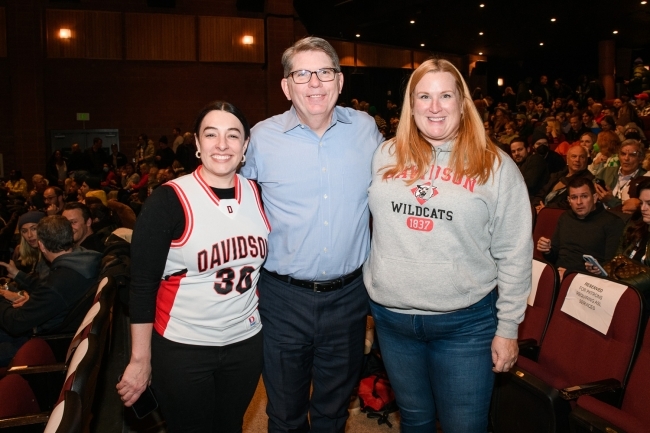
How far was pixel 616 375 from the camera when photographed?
2.31 meters

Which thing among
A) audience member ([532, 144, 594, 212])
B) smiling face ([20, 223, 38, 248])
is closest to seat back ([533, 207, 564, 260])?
audience member ([532, 144, 594, 212])

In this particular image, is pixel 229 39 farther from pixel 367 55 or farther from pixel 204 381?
pixel 204 381

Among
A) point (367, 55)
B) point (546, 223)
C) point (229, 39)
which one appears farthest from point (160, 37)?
point (546, 223)

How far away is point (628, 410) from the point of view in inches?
87.4

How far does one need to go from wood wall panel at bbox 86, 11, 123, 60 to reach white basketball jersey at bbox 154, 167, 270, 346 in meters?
13.4

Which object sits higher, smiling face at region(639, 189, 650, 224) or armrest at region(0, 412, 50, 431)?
smiling face at region(639, 189, 650, 224)

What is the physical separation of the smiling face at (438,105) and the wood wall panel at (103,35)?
44.7 feet

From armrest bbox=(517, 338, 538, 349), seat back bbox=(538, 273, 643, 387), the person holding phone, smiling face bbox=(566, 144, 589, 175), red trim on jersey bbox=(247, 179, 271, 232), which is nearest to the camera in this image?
red trim on jersey bbox=(247, 179, 271, 232)

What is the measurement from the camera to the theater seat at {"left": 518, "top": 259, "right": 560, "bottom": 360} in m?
2.81

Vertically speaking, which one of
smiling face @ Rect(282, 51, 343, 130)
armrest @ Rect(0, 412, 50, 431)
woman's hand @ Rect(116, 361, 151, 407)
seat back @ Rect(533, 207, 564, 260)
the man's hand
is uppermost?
smiling face @ Rect(282, 51, 343, 130)

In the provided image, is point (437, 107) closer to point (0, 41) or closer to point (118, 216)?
point (118, 216)

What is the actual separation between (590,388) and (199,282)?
157 cm

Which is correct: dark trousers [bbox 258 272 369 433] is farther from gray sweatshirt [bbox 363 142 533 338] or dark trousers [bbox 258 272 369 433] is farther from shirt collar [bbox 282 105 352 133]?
shirt collar [bbox 282 105 352 133]

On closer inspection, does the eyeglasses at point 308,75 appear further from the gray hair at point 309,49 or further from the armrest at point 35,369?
the armrest at point 35,369
